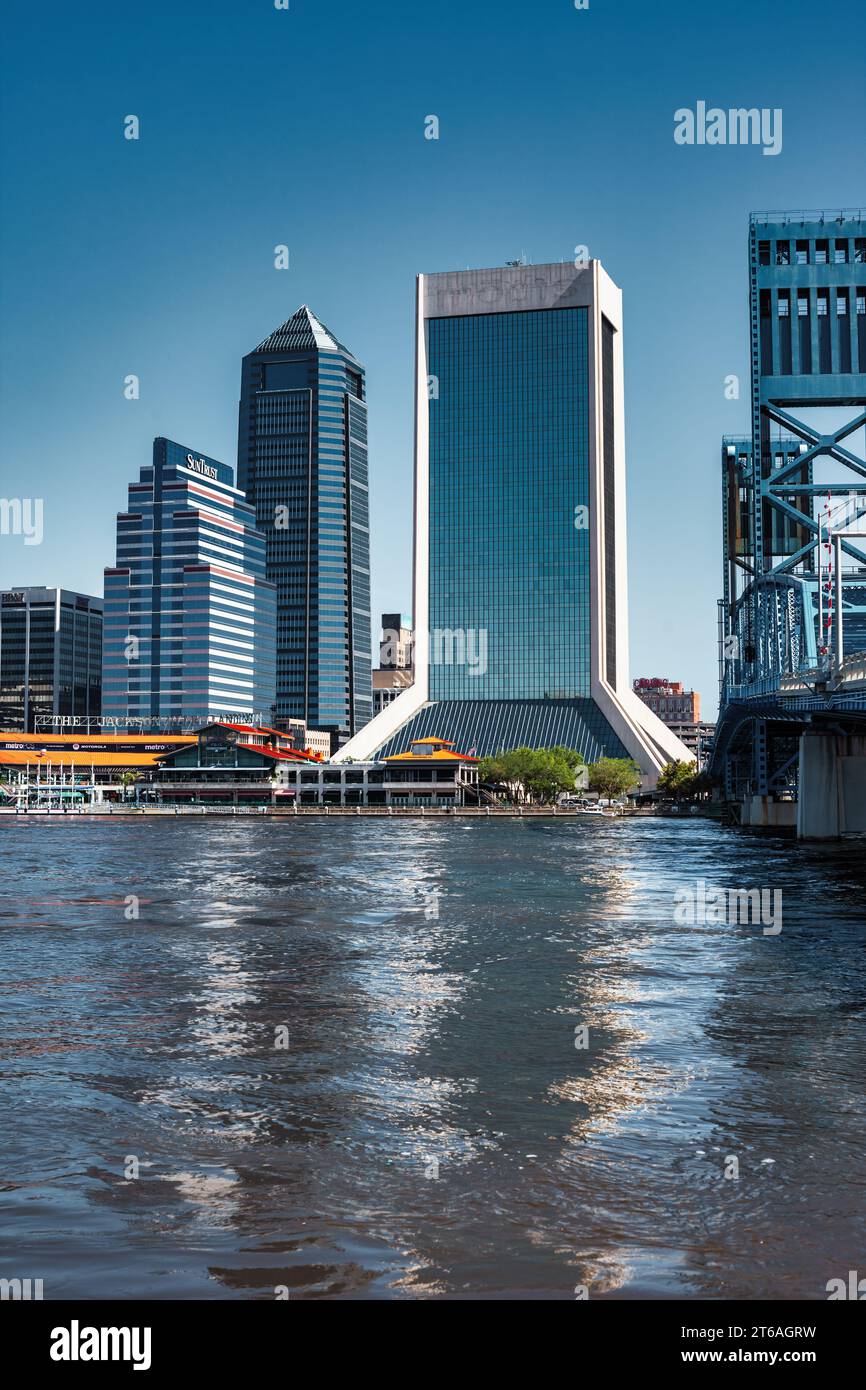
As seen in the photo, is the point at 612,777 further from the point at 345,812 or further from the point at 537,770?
the point at 345,812

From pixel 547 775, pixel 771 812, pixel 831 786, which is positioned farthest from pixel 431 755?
pixel 831 786

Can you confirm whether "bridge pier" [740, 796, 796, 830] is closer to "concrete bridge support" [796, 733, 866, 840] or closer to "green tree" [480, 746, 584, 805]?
"concrete bridge support" [796, 733, 866, 840]

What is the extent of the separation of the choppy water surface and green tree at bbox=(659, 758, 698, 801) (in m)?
134

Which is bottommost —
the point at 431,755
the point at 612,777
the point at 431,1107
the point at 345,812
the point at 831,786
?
the point at 345,812

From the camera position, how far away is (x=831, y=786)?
8944 centimetres

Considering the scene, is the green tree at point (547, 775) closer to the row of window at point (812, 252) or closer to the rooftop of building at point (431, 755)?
the rooftop of building at point (431, 755)

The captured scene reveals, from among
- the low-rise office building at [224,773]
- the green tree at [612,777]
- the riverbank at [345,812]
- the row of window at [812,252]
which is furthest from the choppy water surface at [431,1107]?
the low-rise office building at [224,773]

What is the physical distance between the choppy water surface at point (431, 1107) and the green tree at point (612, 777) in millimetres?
134640

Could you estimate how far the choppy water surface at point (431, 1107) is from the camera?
1191 centimetres

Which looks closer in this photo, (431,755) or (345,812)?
(345,812)

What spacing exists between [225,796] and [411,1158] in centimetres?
18163

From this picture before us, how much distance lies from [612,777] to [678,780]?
9.55 metres
